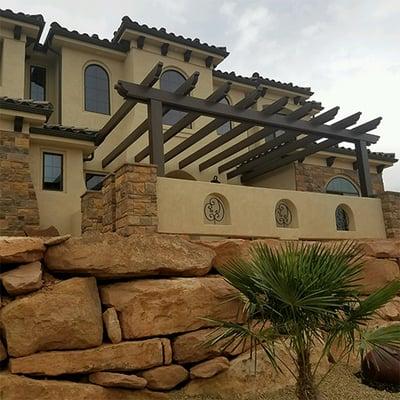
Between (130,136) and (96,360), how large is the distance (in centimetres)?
711

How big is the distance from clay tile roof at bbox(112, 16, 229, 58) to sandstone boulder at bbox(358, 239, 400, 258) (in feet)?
32.1

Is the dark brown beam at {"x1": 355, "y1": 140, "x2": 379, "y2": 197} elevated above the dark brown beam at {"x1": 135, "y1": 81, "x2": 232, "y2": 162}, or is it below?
below

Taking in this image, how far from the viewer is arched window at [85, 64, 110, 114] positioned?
13.8m

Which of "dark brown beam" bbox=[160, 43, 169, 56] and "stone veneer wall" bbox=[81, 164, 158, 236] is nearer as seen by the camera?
"stone veneer wall" bbox=[81, 164, 158, 236]

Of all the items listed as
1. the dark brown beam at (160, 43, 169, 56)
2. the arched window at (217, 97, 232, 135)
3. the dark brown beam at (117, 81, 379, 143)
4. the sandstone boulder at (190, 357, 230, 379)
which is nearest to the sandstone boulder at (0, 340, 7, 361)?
the sandstone boulder at (190, 357, 230, 379)

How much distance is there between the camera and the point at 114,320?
5.35 meters

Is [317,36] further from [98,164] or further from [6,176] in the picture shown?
[6,176]

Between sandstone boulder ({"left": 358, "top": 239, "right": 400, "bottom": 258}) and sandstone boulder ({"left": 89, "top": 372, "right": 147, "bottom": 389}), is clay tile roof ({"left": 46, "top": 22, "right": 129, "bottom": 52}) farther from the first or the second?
sandstone boulder ({"left": 89, "top": 372, "right": 147, "bottom": 389})

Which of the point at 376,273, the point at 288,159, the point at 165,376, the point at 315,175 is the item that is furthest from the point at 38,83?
the point at 376,273

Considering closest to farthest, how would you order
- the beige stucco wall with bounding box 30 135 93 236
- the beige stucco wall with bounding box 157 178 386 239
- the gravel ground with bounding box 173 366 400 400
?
the gravel ground with bounding box 173 366 400 400 → the beige stucco wall with bounding box 157 178 386 239 → the beige stucco wall with bounding box 30 135 93 236

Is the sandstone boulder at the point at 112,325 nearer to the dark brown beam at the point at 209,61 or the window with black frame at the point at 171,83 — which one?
the window with black frame at the point at 171,83

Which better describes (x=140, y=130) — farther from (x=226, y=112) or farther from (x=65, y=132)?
(x=65, y=132)

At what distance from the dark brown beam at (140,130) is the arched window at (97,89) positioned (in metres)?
2.00

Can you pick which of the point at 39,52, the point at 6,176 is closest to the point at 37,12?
the point at 39,52
